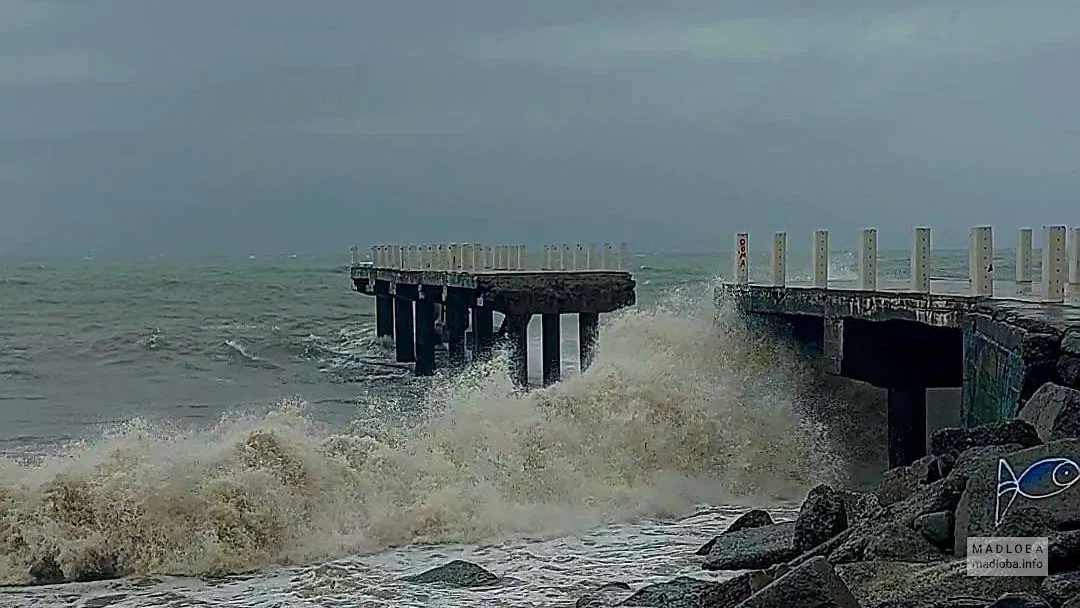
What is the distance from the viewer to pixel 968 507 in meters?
5.58

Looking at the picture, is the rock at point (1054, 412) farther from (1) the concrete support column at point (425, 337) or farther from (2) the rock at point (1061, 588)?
(1) the concrete support column at point (425, 337)

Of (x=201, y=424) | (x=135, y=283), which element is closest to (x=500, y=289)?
(x=201, y=424)

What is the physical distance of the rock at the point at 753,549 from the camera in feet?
23.9

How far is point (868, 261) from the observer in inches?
507

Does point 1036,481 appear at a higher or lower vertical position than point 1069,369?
lower

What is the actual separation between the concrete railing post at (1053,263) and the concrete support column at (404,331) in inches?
717

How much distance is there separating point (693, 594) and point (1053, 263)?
17.7 feet

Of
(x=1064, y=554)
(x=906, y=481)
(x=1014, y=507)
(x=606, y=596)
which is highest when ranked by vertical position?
(x=1014, y=507)

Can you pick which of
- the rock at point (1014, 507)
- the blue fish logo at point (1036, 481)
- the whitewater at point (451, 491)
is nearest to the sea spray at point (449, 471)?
the whitewater at point (451, 491)

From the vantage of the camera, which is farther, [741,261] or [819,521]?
[741,261]

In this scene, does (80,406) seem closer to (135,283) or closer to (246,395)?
(246,395)

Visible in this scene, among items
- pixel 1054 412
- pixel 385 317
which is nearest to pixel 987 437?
pixel 1054 412

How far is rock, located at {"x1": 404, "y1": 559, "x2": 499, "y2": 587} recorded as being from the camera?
784 centimetres

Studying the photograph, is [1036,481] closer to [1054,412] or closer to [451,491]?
[1054,412]
